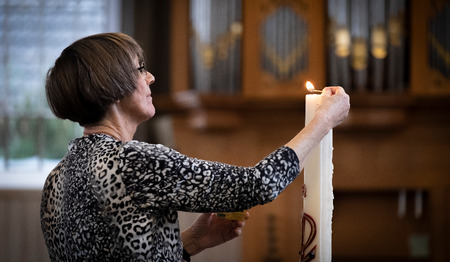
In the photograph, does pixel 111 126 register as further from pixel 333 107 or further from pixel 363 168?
pixel 363 168

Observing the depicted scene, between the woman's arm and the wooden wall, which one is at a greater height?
the woman's arm

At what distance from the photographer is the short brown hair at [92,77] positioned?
4.49 ft

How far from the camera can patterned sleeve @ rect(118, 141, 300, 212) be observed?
1.26m

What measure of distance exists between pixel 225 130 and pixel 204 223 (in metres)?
2.79

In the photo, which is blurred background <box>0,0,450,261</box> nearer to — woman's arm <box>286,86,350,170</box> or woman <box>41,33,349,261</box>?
woman <box>41,33,349,261</box>

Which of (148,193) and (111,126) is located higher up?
(111,126)

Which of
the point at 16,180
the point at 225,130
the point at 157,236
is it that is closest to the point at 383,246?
the point at 225,130

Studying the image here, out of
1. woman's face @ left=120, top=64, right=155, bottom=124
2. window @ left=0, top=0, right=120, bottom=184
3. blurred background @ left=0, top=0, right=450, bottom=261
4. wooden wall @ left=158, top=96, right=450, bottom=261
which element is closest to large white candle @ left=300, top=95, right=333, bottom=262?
woman's face @ left=120, top=64, right=155, bottom=124

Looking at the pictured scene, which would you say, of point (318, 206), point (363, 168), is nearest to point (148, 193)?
point (318, 206)

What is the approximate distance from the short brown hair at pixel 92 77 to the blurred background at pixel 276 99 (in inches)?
105

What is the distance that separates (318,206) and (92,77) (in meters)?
0.55

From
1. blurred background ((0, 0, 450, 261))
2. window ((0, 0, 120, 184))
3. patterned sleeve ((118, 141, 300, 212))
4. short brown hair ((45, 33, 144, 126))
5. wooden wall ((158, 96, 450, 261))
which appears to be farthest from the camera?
window ((0, 0, 120, 184))

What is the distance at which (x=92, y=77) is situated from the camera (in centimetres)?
136

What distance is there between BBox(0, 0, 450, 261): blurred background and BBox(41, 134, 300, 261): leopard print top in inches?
109
